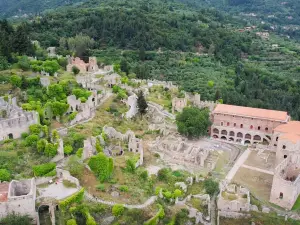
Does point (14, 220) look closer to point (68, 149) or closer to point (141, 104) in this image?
point (68, 149)

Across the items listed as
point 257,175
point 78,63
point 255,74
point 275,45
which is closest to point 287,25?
point 275,45

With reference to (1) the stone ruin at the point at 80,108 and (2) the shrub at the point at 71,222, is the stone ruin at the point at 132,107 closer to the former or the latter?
(1) the stone ruin at the point at 80,108

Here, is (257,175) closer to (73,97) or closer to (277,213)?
(277,213)

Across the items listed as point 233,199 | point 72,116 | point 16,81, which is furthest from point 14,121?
point 233,199

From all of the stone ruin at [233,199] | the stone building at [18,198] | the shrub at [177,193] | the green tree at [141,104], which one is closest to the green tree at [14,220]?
the stone building at [18,198]

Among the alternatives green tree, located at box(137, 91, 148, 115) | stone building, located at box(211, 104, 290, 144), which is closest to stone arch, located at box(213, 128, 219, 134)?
stone building, located at box(211, 104, 290, 144)
